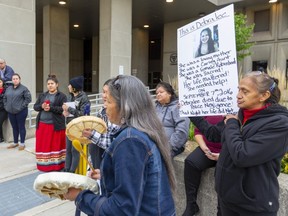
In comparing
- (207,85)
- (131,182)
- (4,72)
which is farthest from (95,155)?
(4,72)

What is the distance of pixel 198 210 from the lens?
2898 millimetres

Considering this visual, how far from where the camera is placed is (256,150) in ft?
5.65

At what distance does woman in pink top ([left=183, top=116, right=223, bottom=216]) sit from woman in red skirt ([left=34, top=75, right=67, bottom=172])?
2730 mm

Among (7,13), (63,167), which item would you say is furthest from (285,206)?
(7,13)

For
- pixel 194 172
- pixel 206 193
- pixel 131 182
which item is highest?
pixel 131 182

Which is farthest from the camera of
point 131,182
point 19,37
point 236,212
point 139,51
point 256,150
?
point 139,51

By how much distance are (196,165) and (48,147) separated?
2.98 m

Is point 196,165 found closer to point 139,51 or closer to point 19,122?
point 19,122

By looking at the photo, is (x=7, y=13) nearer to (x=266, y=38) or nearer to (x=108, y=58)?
(x=108, y=58)

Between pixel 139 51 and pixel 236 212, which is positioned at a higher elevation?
pixel 139 51

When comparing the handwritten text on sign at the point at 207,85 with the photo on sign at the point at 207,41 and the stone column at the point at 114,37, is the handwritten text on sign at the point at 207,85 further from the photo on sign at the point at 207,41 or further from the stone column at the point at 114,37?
the stone column at the point at 114,37

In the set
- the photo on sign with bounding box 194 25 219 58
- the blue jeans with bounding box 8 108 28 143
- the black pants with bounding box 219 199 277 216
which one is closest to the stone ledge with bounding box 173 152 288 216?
the black pants with bounding box 219 199 277 216

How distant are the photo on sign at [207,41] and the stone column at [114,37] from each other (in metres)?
7.58

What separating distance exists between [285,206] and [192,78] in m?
1.39
